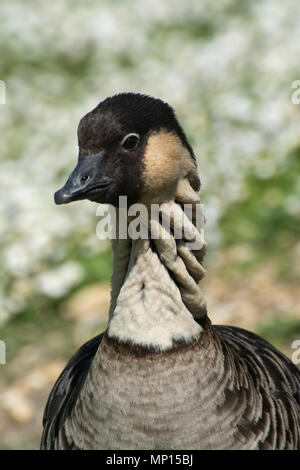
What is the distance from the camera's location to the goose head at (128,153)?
3.32 meters

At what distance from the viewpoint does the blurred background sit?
6688 millimetres

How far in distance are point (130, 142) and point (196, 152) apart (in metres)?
5.47

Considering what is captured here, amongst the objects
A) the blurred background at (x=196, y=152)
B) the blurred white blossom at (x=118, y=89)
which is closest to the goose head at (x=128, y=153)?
the blurred background at (x=196, y=152)

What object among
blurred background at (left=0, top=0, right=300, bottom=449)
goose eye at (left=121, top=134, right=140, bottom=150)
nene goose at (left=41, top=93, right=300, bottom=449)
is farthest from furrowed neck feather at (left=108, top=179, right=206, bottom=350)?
blurred background at (left=0, top=0, right=300, bottom=449)

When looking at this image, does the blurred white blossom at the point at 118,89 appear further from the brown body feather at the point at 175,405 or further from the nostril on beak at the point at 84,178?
the nostril on beak at the point at 84,178

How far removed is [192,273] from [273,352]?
1.04 m

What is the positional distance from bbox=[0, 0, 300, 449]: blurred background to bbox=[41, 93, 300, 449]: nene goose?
2426 millimetres

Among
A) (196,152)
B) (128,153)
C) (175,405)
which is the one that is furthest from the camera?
(196,152)

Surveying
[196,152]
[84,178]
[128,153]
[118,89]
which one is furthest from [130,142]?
[118,89]

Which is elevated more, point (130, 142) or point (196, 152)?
point (196, 152)

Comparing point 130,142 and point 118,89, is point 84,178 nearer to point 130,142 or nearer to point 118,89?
point 130,142

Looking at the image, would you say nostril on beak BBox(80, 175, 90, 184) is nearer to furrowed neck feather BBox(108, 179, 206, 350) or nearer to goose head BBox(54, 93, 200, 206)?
goose head BBox(54, 93, 200, 206)

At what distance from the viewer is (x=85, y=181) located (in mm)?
3309
